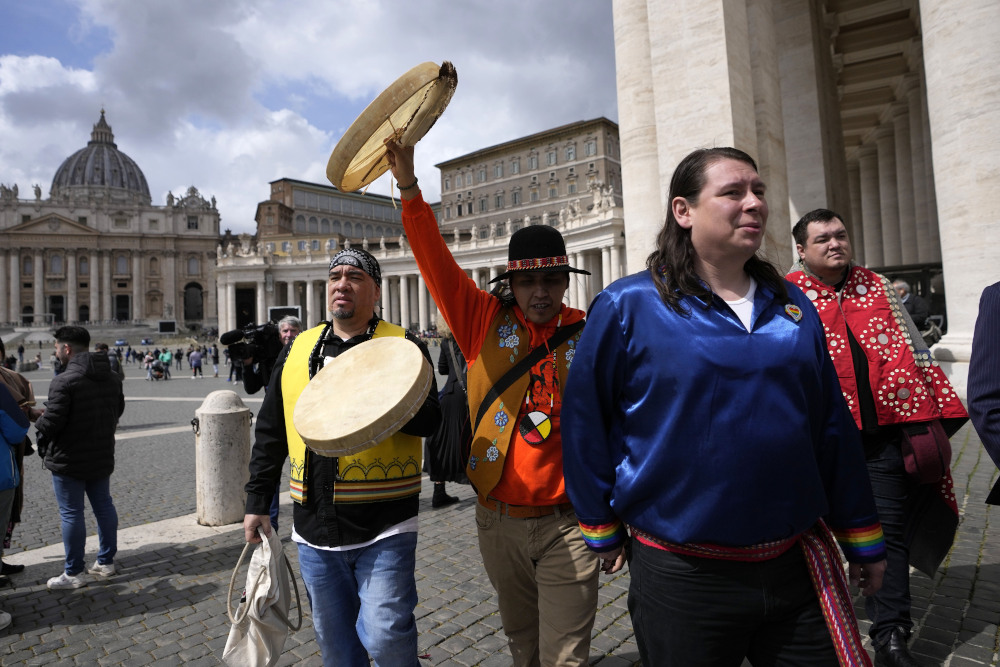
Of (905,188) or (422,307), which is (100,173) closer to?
(422,307)

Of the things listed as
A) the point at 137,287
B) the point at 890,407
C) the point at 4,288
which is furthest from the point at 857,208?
the point at 4,288

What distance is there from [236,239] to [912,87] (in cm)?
10092

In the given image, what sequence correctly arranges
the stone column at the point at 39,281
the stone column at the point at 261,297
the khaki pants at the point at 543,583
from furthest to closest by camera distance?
the stone column at the point at 39,281, the stone column at the point at 261,297, the khaki pants at the point at 543,583

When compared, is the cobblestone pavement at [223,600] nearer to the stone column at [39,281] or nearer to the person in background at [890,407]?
the person in background at [890,407]

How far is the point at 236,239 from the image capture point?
329 feet

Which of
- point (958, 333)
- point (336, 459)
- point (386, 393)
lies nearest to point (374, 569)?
point (336, 459)

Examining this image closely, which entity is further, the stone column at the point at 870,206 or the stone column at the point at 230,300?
the stone column at the point at 230,300

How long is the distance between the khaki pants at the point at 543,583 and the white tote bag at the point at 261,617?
2.85ft

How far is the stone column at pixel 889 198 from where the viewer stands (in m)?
22.8

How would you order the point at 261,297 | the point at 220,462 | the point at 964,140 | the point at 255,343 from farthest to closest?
the point at 261,297, the point at 964,140, the point at 220,462, the point at 255,343

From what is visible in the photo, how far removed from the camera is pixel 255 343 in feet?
15.8

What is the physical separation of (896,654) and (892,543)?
1.61 feet

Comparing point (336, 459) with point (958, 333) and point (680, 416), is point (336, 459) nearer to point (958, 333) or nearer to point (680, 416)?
point (680, 416)

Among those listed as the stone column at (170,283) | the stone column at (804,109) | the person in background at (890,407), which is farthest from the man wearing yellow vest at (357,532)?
the stone column at (170,283)
